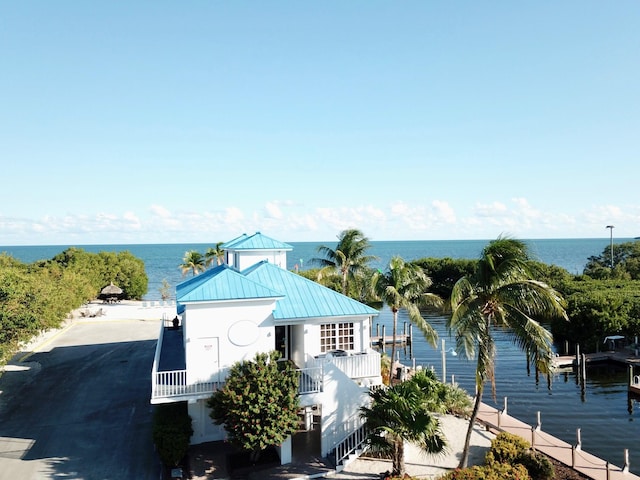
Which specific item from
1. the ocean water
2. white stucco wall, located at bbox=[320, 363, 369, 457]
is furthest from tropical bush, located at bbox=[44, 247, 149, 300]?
white stucco wall, located at bbox=[320, 363, 369, 457]

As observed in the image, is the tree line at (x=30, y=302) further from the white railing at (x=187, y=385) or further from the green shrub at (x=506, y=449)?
the green shrub at (x=506, y=449)

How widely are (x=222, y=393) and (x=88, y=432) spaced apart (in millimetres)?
A: 8238

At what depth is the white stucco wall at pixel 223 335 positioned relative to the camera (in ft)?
56.1

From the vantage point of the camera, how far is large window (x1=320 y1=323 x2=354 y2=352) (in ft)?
63.7

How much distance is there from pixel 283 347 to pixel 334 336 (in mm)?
2586

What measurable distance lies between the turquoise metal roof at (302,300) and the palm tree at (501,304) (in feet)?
17.7

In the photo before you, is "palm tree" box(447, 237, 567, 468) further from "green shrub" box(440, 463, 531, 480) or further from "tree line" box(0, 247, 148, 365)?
"tree line" box(0, 247, 148, 365)

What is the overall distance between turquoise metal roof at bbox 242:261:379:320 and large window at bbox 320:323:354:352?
80 cm

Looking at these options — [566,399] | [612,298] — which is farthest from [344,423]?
[612,298]

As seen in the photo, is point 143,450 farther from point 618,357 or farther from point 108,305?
point 108,305

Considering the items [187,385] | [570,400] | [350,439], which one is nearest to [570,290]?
[570,400]

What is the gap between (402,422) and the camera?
1362 centimetres

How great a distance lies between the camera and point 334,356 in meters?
18.5

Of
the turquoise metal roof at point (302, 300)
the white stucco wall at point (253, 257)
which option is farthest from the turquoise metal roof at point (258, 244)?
the turquoise metal roof at point (302, 300)
